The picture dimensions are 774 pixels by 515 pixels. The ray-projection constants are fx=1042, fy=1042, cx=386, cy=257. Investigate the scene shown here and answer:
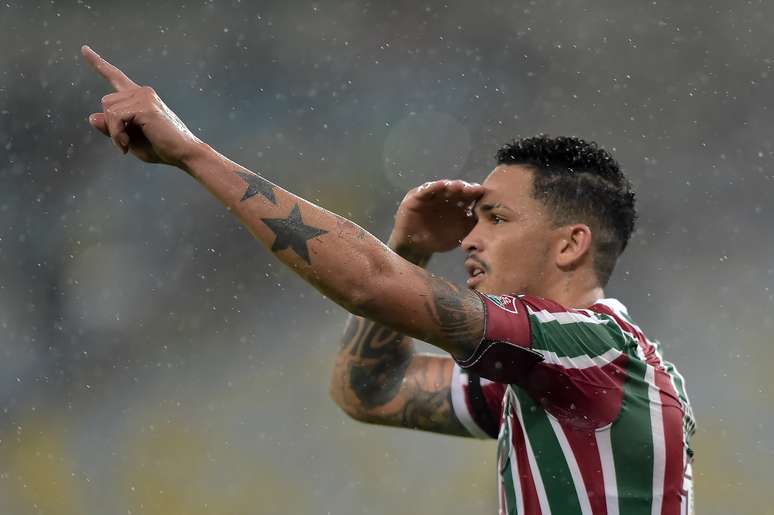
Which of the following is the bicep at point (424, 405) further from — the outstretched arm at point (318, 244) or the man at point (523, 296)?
the outstretched arm at point (318, 244)

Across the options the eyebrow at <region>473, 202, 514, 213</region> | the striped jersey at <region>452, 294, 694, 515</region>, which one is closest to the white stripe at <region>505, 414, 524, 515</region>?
the striped jersey at <region>452, 294, 694, 515</region>

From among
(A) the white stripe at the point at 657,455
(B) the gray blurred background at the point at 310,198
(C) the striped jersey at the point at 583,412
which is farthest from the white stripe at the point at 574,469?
(B) the gray blurred background at the point at 310,198

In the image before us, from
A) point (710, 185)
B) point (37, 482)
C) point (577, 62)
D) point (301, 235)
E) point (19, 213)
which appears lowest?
point (37, 482)

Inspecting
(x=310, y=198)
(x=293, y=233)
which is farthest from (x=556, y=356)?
(x=310, y=198)

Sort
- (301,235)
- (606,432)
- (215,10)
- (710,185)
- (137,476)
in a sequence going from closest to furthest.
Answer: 1. (301,235)
2. (606,432)
3. (137,476)
4. (710,185)
5. (215,10)

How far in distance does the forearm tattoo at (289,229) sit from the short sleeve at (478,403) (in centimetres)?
112

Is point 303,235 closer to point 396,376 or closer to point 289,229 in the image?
point 289,229

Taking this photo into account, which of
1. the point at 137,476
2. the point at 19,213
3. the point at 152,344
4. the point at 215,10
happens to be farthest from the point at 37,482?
the point at 215,10

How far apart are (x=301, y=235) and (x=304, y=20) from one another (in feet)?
20.1

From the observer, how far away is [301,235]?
2.25 metres

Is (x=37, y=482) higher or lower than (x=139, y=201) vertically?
lower

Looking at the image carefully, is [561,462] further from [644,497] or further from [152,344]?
[152,344]

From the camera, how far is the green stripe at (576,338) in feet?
7.81

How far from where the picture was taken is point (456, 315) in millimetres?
2305
